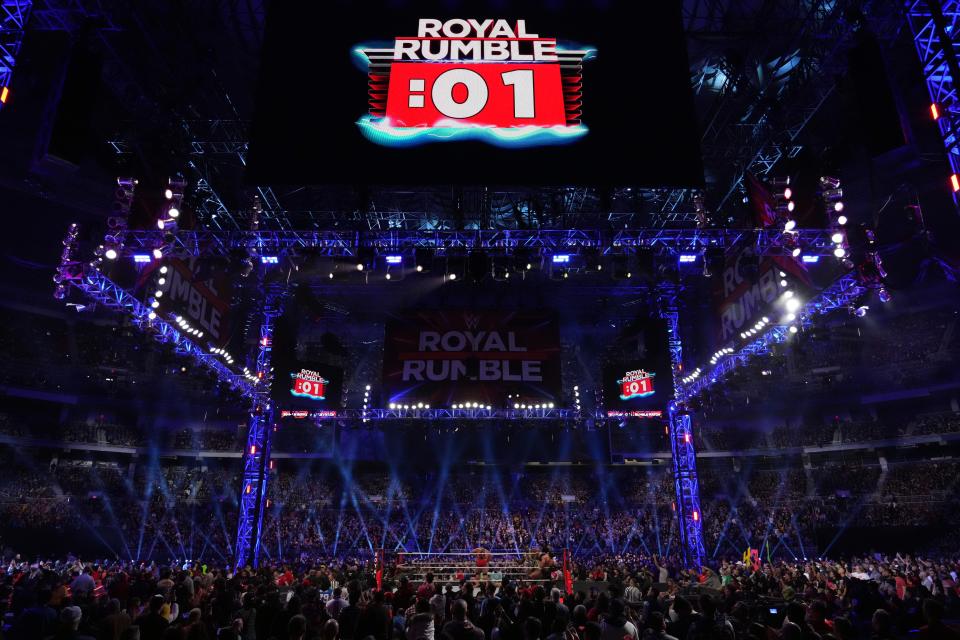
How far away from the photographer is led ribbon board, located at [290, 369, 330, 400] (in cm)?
1828

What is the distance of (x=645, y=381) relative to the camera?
1869 cm

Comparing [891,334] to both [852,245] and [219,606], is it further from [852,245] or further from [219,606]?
[219,606]

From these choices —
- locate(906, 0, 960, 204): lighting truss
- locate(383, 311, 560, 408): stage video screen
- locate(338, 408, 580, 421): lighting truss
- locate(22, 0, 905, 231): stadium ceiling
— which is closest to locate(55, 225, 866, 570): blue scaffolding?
locate(22, 0, 905, 231): stadium ceiling

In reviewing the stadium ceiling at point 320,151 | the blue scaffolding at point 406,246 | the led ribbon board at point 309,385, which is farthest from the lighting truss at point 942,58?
the led ribbon board at point 309,385

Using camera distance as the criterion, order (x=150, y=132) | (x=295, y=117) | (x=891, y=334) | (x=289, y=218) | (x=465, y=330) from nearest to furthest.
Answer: (x=295, y=117)
(x=150, y=132)
(x=465, y=330)
(x=289, y=218)
(x=891, y=334)

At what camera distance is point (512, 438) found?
34969mm

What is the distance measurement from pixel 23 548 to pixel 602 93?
3107 centimetres

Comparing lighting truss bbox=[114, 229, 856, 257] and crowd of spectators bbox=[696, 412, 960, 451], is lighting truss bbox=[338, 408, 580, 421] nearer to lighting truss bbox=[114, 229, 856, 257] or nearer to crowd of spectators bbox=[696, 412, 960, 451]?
lighting truss bbox=[114, 229, 856, 257]

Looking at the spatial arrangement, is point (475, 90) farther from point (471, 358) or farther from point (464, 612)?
point (464, 612)

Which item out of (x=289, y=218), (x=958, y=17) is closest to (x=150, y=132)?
(x=289, y=218)

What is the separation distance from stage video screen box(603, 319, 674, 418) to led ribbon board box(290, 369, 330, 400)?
1044 cm

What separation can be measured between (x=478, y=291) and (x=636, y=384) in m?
9.19

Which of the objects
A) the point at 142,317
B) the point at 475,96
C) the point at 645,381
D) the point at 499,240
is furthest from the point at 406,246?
the point at 645,381

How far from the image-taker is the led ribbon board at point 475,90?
10.4m
